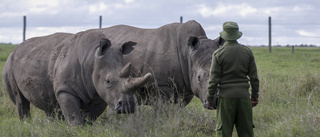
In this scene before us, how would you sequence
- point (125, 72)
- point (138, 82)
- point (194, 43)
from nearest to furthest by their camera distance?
point (138, 82) < point (125, 72) < point (194, 43)

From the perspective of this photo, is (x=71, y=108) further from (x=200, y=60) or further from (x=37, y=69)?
(x=200, y=60)

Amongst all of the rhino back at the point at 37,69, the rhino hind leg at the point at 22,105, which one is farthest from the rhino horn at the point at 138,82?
the rhino hind leg at the point at 22,105

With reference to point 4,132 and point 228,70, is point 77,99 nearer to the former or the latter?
point 4,132

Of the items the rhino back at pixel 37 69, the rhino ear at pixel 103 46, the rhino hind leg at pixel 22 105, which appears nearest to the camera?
the rhino ear at pixel 103 46

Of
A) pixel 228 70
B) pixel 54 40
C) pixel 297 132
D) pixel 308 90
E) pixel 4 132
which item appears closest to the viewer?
pixel 228 70

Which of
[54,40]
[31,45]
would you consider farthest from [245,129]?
[31,45]

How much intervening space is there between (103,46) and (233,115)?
1.92m

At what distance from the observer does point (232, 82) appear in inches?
154

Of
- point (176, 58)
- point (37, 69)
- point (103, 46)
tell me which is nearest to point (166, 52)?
point (176, 58)

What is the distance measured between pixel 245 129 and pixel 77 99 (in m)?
2.29

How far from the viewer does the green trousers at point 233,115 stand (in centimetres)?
391

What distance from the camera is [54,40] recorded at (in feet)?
20.4

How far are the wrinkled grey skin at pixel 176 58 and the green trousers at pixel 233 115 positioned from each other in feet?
4.26

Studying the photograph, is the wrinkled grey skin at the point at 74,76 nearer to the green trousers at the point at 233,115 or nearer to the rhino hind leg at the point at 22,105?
the rhino hind leg at the point at 22,105
